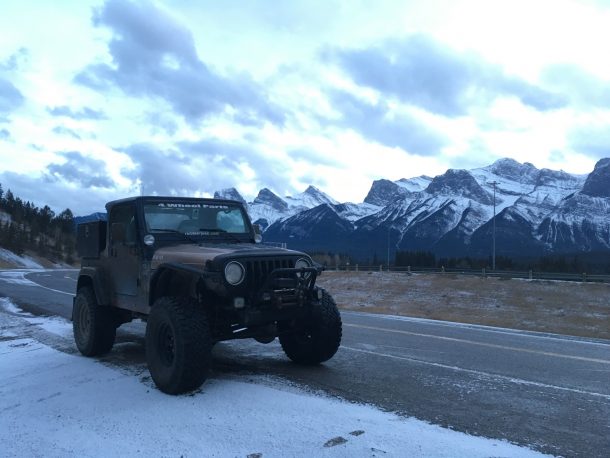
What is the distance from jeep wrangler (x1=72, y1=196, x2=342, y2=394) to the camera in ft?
19.9

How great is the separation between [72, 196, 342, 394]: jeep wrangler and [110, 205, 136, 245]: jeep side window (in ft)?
0.05

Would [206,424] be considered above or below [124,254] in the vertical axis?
below

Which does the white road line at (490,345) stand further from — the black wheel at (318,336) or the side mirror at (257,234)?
the side mirror at (257,234)

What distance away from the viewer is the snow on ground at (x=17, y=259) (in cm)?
8756

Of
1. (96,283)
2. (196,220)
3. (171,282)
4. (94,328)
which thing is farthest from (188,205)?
(94,328)

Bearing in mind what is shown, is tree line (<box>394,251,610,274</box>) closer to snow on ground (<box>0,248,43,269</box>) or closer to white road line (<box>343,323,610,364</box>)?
white road line (<box>343,323,610,364</box>)

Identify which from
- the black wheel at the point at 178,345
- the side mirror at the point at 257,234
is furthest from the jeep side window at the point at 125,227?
the side mirror at the point at 257,234

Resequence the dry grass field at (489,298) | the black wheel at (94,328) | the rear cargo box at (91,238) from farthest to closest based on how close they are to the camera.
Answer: the dry grass field at (489,298) → the rear cargo box at (91,238) → the black wheel at (94,328)

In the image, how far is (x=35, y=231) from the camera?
115 m

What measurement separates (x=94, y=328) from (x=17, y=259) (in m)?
94.3

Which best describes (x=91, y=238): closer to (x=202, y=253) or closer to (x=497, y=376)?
(x=202, y=253)

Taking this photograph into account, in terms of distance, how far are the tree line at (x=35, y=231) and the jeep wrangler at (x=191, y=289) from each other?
9783 centimetres

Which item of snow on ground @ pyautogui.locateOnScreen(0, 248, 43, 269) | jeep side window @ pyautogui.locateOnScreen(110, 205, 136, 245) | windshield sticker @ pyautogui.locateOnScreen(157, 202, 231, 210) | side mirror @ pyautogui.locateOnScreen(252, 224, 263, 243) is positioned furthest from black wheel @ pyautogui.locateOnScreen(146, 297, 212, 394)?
snow on ground @ pyautogui.locateOnScreen(0, 248, 43, 269)

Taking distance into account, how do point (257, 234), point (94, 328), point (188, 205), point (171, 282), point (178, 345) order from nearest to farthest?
1. point (178, 345)
2. point (171, 282)
3. point (188, 205)
4. point (94, 328)
5. point (257, 234)
